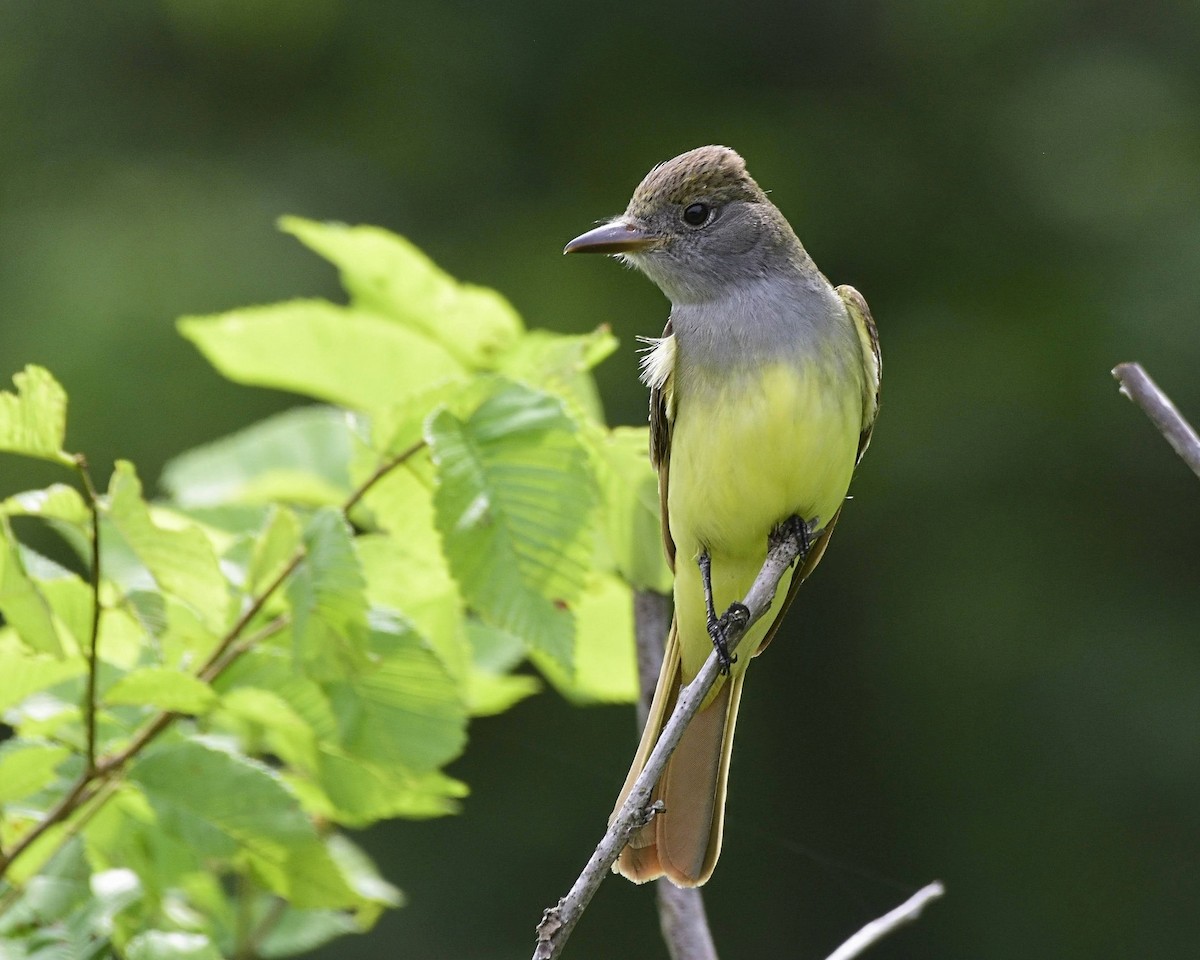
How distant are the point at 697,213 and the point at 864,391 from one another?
50 cm

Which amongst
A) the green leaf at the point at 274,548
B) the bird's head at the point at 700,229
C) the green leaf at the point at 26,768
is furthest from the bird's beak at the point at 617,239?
the green leaf at the point at 26,768

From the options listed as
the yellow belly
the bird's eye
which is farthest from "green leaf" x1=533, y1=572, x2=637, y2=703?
the bird's eye

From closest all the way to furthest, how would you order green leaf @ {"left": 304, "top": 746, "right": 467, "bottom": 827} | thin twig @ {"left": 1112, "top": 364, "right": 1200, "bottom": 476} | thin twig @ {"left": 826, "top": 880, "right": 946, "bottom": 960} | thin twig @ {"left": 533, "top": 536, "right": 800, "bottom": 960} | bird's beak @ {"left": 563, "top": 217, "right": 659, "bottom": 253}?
thin twig @ {"left": 533, "top": 536, "right": 800, "bottom": 960}, thin twig @ {"left": 1112, "top": 364, "right": 1200, "bottom": 476}, thin twig @ {"left": 826, "top": 880, "right": 946, "bottom": 960}, green leaf @ {"left": 304, "top": 746, "right": 467, "bottom": 827}, bird's beak @ {"left": 563, "top": 217, "right": 659, "bottom": 253}

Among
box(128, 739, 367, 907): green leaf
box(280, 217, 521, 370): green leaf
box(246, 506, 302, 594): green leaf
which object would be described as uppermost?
box(280, 217, 521, 370): green leaf

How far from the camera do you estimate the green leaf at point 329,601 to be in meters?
1.82

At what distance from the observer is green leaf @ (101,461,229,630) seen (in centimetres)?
187

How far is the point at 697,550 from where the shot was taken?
8.48ft

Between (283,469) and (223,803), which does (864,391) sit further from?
(223,803)

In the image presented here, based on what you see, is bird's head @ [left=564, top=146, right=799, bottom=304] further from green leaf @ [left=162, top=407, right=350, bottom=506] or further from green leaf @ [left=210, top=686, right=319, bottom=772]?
green leaf @ [left=210, top=686, right=319, bottom=772]

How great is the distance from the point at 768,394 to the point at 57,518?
1.11 m

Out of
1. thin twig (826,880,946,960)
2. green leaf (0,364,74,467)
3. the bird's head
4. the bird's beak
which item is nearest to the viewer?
thin twig (826,880,946,960)

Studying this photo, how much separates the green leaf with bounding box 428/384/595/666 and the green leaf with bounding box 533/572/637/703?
38cm

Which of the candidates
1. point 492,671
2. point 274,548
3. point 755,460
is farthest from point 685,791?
point 274,548

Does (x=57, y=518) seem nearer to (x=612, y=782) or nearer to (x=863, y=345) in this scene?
(x=863, y=345)
